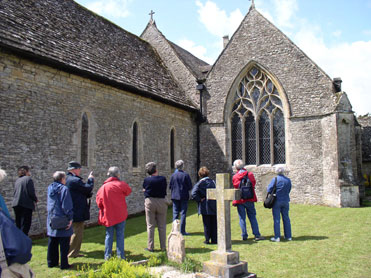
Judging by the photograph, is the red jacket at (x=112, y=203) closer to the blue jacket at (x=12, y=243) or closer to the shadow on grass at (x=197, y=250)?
the shadow on grass at (x=197, y=250)

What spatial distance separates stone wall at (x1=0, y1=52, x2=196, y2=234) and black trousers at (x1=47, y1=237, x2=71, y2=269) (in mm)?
3001

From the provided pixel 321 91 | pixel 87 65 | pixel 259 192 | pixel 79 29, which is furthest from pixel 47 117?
pixel 321 91

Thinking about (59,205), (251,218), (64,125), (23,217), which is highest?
(64,125)

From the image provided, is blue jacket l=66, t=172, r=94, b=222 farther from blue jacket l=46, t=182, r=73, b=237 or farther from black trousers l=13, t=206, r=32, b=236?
black trousers l=13, t=206, r=32, b=236

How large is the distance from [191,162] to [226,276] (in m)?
12.1

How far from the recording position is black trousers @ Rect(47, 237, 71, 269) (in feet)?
19.2

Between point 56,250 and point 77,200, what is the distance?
1.00 metres

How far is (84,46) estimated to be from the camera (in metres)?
12.3

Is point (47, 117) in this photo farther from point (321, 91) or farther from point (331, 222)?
point (321, 91)

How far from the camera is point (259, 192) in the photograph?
15.7 meters

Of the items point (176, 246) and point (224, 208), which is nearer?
point (224, 208)

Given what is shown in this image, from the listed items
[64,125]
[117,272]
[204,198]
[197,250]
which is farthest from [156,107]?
[117,272]

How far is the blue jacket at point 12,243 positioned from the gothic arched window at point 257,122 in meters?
13.8

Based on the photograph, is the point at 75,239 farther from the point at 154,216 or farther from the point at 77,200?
the point at 154,216
